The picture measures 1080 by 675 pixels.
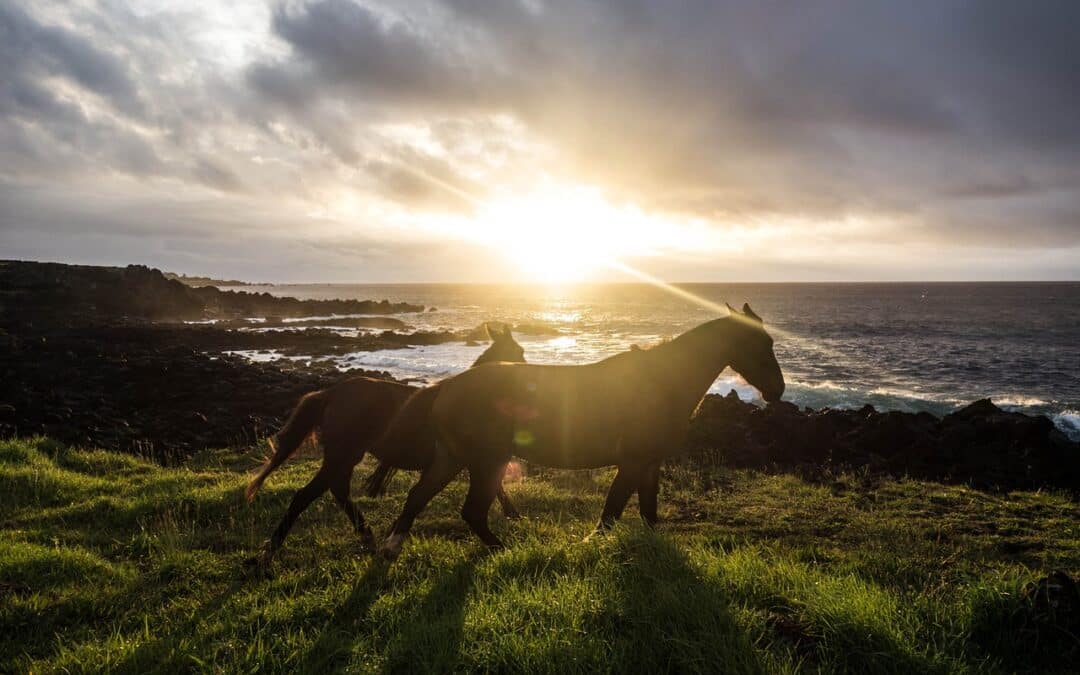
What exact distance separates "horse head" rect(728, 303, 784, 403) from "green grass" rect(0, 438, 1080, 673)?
1870 mm

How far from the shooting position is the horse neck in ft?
20.8

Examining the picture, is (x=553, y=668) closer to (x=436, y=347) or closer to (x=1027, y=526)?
(x=1027, y=526)

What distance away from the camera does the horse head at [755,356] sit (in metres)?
6.60

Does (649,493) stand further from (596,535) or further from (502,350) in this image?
(502,350)

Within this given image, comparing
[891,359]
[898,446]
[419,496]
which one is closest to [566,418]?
[419,496]

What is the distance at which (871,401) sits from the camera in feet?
91.0

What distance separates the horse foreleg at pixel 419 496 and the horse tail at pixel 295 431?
1831 millimetres

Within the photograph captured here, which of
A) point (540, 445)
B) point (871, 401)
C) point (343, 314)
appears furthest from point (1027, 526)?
point (343, 314)

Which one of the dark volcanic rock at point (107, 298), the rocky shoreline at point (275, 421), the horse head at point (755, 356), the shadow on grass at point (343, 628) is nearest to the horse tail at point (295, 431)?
the shadow on grass at point (343, 628)

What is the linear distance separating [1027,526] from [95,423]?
22.6m

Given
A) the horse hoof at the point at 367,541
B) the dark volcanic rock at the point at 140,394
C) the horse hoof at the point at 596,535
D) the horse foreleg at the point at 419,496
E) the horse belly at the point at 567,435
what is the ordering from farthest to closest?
the dark volcanic rock at the point at 140,394 → the horse hoof at the point at 367,541 → the horse belly at the point at 567,435 → the horse foreleg at the point at 419,496 → the horse hoof at the point at 596,535

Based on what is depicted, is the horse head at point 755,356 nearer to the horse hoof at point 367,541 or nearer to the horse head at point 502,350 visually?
the horse head at point 502,350

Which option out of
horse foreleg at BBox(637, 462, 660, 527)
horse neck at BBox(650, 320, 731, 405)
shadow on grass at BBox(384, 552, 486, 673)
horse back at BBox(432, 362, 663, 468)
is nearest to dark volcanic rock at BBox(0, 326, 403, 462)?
horse back at BBox(432, 362, 663, 468)

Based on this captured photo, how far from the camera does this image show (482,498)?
19.6 ft
